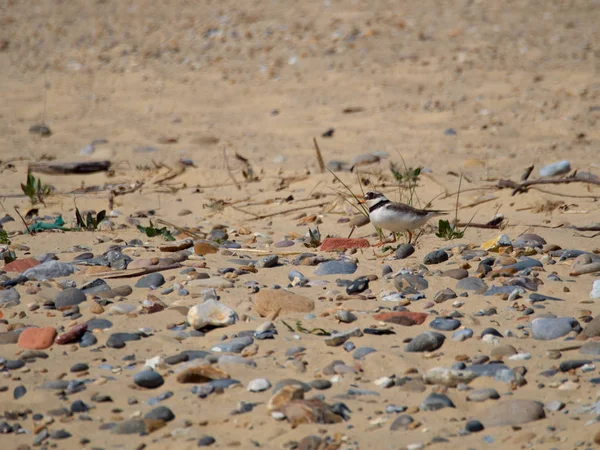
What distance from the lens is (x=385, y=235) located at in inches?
177

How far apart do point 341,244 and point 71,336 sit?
160cm

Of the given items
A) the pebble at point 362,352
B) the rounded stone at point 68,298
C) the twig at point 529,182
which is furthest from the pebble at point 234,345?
the twig at point 529,182

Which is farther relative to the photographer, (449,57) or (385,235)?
(449,57)

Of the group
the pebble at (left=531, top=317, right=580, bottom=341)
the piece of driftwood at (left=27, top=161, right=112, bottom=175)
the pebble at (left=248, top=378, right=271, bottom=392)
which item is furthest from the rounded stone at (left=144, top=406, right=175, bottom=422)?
the piece of driftwood at (left=27, top=161, right=112, bottom=175)

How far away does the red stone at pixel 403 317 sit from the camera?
123 inches

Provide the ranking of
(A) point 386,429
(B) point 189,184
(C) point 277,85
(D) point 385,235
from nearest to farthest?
(A) point 386,429 < (D) point 385,235 < (B) point 189,184 < (C) point 277,85

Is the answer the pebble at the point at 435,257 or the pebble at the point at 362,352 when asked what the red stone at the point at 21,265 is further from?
the pebble at the point at 435,257

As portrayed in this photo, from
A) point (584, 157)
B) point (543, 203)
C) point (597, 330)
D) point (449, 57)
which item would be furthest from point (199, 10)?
point (597, 330)

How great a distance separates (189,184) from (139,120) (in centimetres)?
209

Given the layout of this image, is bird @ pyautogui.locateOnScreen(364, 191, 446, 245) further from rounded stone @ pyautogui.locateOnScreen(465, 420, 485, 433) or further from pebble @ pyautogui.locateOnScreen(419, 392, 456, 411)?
rounded stone @ pyautogui.locateOnScreen(465, 420, 485, 433)

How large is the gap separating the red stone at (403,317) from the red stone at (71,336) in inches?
47.8

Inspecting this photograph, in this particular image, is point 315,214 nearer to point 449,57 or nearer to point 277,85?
point 277,85

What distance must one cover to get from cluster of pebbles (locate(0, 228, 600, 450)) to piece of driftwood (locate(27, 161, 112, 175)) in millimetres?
2350

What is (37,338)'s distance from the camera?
307 cm
